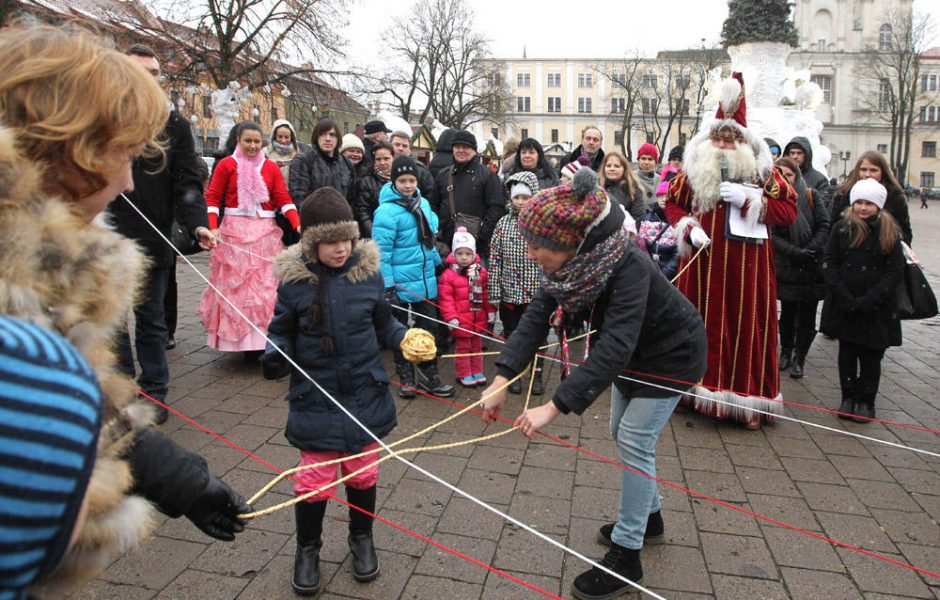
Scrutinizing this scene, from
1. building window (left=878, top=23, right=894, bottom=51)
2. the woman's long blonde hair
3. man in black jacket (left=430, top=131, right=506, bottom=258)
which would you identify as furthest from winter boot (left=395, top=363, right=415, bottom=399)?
building window (left=878, top=23, right=894, bottom=51)

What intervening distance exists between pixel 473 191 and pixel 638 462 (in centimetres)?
422

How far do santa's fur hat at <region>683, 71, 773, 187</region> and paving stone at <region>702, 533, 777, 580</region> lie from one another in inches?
103

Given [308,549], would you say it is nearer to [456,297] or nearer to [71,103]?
[71,103]

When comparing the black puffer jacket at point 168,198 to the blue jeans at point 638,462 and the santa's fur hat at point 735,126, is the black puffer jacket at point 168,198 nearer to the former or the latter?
the blue jeans at point 638,462

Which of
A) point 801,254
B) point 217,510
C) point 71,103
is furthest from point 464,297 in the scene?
point 71,103

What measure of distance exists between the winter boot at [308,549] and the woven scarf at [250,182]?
3.57 m

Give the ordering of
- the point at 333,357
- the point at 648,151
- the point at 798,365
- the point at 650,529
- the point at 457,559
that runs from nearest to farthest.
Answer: the point at 333,357
the point at 457,559
the point at 650,529
the point at 798,365
the point at 648,151

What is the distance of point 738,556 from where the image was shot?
3.19 metres

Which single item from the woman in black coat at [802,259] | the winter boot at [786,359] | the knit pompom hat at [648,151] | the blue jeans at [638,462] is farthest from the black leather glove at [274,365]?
the knit pompom hat at [648,151]

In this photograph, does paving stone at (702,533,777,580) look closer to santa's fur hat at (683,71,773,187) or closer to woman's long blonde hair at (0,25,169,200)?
santa's fur hat at (683,71,773,187)

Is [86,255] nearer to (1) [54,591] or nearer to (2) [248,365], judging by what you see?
(1) [54,591]

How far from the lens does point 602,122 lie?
81750mm

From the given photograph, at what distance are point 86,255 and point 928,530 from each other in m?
4.16

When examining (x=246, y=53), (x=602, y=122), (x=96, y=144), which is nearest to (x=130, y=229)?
(x=96, y=144)
